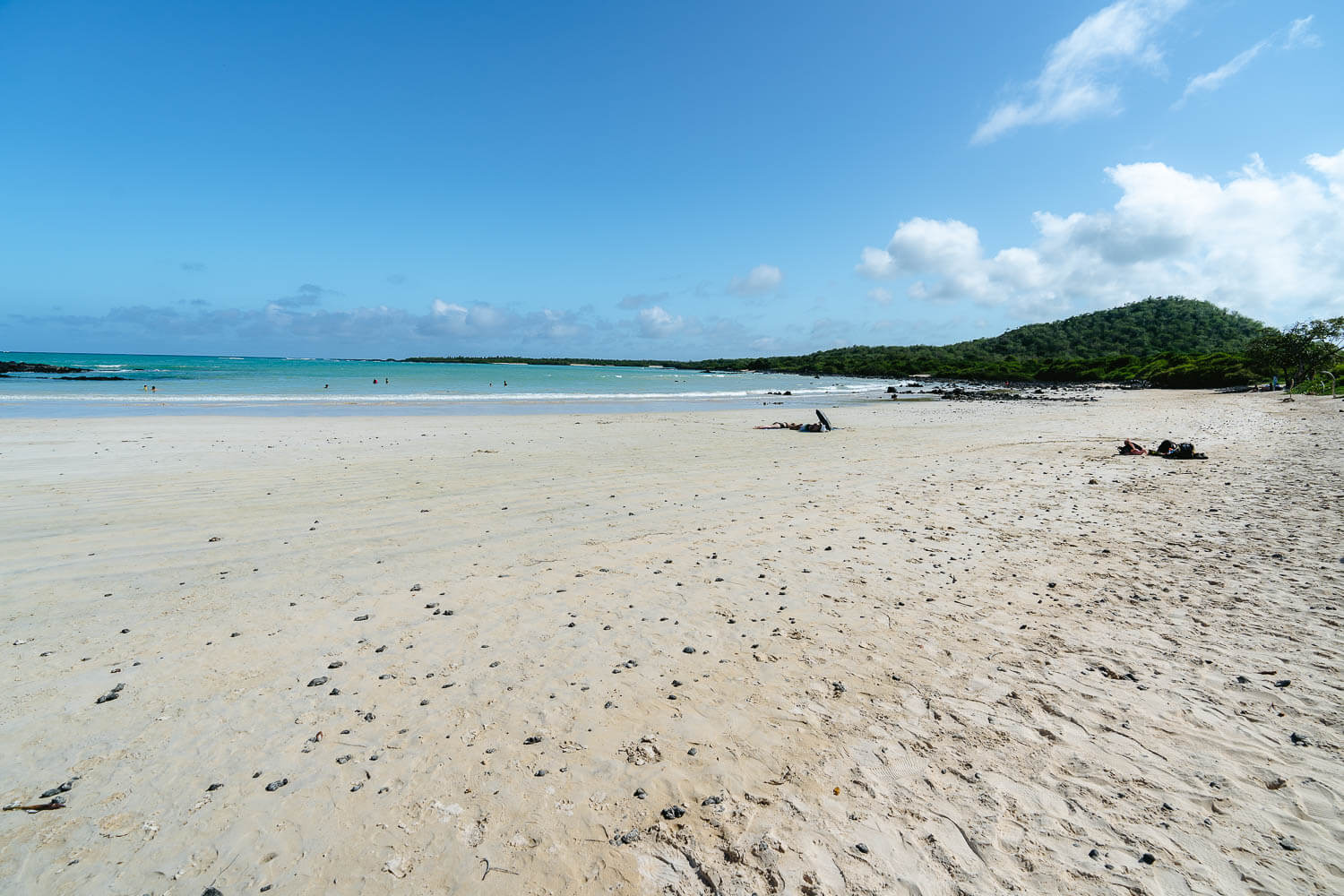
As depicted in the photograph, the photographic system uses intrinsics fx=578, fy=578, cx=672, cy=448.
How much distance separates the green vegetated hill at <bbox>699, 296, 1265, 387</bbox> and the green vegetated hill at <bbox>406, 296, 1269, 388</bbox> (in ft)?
0.48

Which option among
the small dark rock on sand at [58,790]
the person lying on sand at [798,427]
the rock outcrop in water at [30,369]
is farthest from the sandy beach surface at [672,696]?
the rock outcrop in water at [30,369]

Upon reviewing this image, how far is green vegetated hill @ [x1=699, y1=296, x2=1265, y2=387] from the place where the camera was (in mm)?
83500

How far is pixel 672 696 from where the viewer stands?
4.74 m

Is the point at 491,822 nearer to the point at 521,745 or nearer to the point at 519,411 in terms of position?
the point at 521,745

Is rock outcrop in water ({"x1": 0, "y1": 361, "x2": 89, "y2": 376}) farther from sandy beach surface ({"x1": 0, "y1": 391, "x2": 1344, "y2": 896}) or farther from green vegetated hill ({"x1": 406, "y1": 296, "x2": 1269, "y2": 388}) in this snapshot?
green vegetated hill ({"x1": 406, "y1": 296, "x2": 1269, "y2": 388})

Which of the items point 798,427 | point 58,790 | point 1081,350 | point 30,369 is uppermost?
point 1081,350

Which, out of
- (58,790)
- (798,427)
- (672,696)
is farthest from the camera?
(798,427)

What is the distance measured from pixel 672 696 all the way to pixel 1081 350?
470 ft

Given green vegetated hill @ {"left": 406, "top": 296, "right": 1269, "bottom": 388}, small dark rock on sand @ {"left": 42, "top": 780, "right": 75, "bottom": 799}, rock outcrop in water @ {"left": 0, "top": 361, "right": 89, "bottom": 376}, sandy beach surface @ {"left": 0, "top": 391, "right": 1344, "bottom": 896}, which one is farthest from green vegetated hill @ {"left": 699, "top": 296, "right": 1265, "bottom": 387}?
rock outcrop in water @ {"left": 0, "top": 361, "right": 89, "bottom": 376}

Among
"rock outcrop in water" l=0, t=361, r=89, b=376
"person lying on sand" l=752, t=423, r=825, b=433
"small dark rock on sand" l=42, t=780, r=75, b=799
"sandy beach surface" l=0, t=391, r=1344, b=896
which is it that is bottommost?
"small dark rock on sand" l=42, t=780, r=75, b=799

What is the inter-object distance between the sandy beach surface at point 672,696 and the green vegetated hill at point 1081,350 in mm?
79188

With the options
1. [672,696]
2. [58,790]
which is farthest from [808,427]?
[58,790]

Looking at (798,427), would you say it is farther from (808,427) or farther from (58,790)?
(58,790)

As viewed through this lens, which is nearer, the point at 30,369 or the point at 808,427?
the point at 808,427
